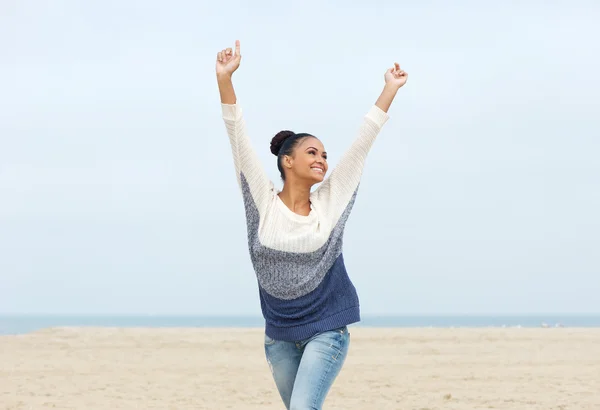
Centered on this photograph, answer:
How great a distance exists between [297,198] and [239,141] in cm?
40

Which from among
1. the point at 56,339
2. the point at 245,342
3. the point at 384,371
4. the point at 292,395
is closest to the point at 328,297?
the point at 292,395

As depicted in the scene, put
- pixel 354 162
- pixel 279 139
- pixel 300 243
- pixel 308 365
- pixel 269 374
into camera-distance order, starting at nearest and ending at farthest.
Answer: pixel 308 365 → pixel 300 243 → pixel 354 162 → pixel 279 139 → pixel 269 374

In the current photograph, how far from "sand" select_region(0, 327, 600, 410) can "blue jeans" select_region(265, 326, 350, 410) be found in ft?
17.9

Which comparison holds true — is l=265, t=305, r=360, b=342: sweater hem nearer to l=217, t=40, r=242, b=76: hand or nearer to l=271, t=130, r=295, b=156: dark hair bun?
l=271, t=130, r=295, b=156: dark hair bun

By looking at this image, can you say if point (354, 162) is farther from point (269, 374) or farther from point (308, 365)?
point (269, 374)

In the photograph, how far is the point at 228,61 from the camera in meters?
4.04

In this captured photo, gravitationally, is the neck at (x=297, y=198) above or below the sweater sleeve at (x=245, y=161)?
below

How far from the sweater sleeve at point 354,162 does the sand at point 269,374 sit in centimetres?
556

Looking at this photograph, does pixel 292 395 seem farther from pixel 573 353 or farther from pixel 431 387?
pixel 573 353

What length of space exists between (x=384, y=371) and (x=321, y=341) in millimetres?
9253

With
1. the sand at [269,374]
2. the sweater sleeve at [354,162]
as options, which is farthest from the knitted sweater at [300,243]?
the sand at [269,374]

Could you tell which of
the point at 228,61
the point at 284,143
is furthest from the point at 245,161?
the point at 228,61

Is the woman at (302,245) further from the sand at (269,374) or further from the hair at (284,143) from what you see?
the sand at (269,374)

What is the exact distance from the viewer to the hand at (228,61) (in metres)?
4.00
